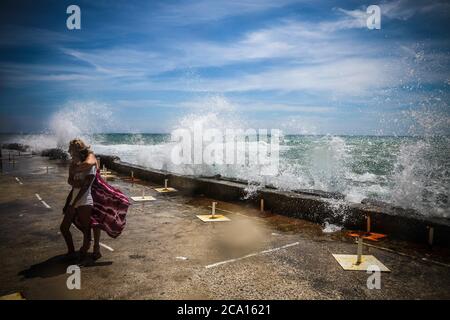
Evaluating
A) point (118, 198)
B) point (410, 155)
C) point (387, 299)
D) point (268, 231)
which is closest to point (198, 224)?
point (268, 231)

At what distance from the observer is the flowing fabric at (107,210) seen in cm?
548

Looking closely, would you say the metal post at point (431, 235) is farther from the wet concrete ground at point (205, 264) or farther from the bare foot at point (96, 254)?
the bare foot at point (96, 254)

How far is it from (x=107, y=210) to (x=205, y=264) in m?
1.99

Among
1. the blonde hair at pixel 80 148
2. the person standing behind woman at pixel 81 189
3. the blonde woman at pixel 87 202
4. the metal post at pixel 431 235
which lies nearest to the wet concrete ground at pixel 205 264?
the metal post at pixel 431 235

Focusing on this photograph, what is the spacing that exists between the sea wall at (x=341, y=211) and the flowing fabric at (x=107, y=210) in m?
4.90

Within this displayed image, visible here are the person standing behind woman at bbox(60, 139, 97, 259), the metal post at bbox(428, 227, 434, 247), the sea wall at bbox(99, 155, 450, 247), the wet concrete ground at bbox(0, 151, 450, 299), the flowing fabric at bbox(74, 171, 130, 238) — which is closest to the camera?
the wet concrete ground at bbox(0, 151, 450, 299)

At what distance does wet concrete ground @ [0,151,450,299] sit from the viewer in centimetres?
438

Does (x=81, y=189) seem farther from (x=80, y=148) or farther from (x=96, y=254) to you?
(x=96, y=254)

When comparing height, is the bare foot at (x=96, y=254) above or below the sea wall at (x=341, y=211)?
below

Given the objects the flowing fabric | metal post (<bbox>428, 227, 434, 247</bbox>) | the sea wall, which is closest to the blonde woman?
the flowing fabric

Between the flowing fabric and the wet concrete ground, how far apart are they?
1.87 ft

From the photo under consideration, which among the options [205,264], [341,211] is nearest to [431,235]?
[341,211]

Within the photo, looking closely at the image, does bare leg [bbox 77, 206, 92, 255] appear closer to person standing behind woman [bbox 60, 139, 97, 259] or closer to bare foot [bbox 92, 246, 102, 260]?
person standing behind woman [bbox 60, 139, 97, 259]
